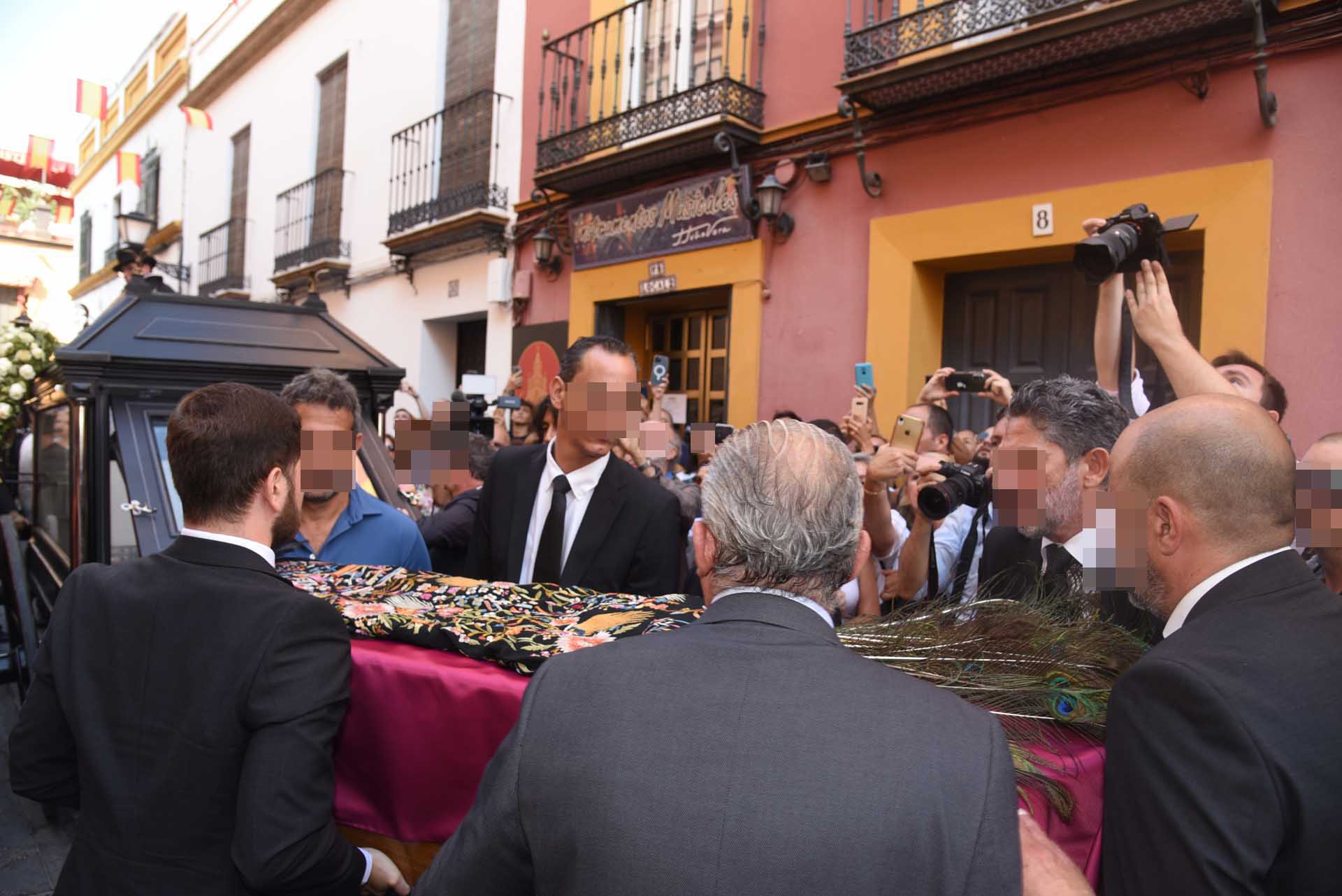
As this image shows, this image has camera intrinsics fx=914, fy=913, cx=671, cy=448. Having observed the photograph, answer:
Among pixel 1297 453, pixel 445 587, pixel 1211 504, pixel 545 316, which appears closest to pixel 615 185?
pixel 545 316

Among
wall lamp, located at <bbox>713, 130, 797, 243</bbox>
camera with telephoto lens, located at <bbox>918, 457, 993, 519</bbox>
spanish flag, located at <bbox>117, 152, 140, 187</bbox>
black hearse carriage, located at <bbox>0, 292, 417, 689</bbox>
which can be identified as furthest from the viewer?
spanish flag, located at <bbox>117, 152, 140, 187</bbox>

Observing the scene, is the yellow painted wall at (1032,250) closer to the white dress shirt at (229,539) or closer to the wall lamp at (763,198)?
the wall lamp at (763,198)

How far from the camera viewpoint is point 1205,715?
1.28 metres

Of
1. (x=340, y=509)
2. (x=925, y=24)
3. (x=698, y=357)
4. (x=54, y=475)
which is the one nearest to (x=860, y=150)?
(x=925, y=24)

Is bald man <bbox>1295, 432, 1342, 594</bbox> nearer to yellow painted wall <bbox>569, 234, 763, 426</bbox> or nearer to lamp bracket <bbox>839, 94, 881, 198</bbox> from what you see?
lamp bracket <bbox>839, 94, 881, 198</bbox>

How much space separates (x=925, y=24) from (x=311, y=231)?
437 inches

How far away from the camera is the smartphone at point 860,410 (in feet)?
15.2

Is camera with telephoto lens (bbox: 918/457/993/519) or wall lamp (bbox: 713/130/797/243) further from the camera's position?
wall lamp (bbox: 713/130/797/243)

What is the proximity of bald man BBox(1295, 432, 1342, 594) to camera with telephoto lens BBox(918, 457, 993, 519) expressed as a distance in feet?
2.47

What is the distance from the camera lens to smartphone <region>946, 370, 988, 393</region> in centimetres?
405

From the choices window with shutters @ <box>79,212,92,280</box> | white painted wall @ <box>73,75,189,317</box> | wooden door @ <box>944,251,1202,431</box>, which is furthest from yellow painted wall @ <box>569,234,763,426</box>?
window with shutters @ <box>79,212,92,280</box>

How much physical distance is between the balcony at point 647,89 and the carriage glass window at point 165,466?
A: 5.46 metres

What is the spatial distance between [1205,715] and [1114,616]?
1025mm

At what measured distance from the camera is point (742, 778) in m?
1.10
